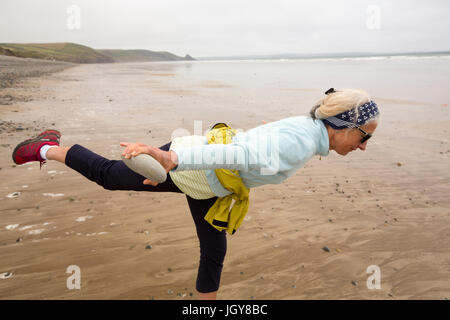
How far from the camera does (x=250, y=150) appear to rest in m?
1.76

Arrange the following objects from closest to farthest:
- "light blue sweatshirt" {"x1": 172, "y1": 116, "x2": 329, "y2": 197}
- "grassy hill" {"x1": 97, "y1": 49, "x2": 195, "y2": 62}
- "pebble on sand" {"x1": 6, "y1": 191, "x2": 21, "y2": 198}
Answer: "light blue sweatshirt" {"x1": 172, "y1": 116, "x2": 329, "y2": 197}, "pebble on sand" {"x1": 6, "y1": 191, "x2": 21, "y2": 198}, "grassy hill" {"x1": 97, "y1": 49, "x2": 195, "y2": 62}

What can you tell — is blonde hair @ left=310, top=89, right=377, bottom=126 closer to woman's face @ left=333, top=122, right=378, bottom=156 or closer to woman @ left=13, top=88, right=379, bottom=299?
woman @ left=13, top=88, right=379, bottom=299

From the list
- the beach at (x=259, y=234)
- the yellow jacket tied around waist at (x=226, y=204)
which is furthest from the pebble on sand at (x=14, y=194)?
Result: the yellow jacket tied around waist at (x=226, y=204)

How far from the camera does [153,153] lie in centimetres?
165

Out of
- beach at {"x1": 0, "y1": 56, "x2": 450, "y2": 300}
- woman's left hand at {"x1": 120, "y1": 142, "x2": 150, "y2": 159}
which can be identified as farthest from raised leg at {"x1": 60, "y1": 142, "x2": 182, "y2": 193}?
beach at {"x1": 0, "y1": 56, "x2": 450, "y2": 300}

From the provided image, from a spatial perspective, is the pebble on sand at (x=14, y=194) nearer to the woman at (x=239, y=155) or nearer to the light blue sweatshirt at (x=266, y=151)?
the woman at (x=239, y=155)

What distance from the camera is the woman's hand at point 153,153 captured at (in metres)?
1.58

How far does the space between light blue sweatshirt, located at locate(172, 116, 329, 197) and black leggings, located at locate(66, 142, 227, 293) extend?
53 centimetres

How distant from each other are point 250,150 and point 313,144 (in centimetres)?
42

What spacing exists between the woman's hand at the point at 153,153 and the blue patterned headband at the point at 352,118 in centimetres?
103

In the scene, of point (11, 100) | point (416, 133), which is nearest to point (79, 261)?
point (416, 133)

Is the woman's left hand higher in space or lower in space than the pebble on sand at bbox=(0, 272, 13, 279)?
higher

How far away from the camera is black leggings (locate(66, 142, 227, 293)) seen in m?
2.26
